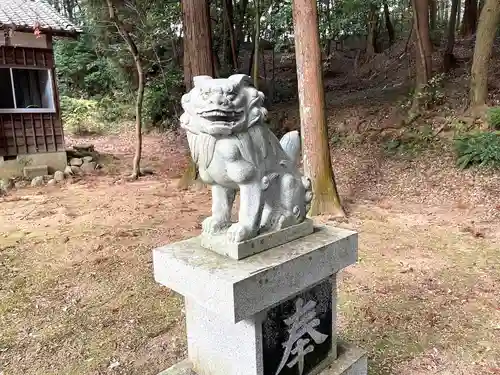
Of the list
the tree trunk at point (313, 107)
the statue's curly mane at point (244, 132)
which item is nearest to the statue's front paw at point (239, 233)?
the statue's curly mane at point (244, 132)

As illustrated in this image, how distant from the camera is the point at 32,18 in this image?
9.72m

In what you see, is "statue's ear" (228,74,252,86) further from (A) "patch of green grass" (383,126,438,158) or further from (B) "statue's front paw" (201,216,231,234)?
(A) "patch of green grass" (383,126,438,158)

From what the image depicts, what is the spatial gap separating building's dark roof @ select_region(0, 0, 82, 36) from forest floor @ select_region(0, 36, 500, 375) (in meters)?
3.58

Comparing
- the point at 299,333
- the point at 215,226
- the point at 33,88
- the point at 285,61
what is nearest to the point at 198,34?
the point at 33,88

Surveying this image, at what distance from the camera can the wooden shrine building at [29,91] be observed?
9719mm

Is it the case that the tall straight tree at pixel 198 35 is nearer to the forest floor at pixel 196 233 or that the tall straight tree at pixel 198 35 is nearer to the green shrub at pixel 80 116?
the forest floor at pixel 196 233

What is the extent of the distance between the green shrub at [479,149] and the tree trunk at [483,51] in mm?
1109

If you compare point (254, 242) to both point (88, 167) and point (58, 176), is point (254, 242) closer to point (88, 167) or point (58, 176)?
point (58, 176)

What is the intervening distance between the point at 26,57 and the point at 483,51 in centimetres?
1001

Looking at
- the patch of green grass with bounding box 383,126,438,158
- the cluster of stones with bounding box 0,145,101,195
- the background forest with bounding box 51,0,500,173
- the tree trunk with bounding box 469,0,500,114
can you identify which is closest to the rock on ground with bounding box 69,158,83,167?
the cluster of stones with bounding box 0,145,101,195

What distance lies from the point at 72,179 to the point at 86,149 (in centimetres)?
216

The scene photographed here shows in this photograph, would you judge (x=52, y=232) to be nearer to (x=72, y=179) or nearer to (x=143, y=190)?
(x=143, y=190)

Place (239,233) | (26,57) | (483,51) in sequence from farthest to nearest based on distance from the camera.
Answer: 1. (26,57)
2. (483,51)
3. (239,233)

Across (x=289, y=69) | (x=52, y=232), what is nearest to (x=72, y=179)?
(x=52, y=232)
